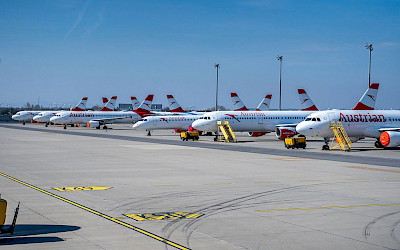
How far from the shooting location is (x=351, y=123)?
185 feet

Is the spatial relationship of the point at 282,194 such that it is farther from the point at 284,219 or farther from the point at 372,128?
the point at 372,128

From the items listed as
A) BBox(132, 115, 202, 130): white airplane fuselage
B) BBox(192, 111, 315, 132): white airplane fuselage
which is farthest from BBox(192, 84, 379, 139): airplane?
BBox(132, 115, 202, 130): white airplane fuselage

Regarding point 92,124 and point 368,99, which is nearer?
point 368,99

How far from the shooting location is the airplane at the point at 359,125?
179 ft

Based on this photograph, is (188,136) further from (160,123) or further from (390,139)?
(390,139)

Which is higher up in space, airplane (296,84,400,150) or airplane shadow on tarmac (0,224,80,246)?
airplane (296,84,400,150)

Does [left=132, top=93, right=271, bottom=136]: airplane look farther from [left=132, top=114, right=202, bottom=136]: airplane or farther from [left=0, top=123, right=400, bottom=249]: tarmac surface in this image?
[left=0, top=123, right=400, bottom=249]: tarmac surface

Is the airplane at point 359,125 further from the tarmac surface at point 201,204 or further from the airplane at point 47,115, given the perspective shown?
the airplane at point 47,115

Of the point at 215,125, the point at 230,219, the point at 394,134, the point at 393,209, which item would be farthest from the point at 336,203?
the point at 215,125

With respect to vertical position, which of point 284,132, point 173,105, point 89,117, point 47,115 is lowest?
point 284,132

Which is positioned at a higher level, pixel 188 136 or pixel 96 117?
pixel 96 117

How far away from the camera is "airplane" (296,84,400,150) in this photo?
54656mm

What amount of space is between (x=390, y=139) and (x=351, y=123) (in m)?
4.62

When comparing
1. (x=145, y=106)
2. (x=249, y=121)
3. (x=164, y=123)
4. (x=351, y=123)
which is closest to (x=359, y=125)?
(x=351, y=123)
